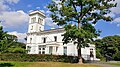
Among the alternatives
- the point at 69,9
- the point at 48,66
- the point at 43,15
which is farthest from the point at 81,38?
the point at 43,15

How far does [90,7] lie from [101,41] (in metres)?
43.4

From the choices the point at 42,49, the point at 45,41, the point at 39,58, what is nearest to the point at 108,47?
the point at 45,41

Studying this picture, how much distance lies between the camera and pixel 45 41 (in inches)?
2243

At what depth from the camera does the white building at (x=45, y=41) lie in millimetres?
50859

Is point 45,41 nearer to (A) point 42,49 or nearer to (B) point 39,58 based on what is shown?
(A) point 42,49

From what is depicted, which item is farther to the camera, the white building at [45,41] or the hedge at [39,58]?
the white building at [45,41]

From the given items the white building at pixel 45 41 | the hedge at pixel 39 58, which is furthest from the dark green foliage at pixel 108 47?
the hedge at pixel 39 58

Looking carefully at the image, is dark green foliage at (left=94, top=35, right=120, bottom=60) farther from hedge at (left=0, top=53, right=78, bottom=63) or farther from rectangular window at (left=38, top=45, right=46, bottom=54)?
hedge at (left=0, top=53, right=78, bottom=63)

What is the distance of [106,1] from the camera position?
103 ft

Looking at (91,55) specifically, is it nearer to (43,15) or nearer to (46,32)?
(46,32)

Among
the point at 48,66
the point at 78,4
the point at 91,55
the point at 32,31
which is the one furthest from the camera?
the point at 32,31

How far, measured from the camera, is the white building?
50.9m

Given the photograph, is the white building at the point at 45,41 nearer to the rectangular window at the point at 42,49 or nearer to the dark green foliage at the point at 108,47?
the rectangular window at the point at 42,49

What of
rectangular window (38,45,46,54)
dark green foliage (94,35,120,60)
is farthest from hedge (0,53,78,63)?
dark green foliage (94,35,120,60)
